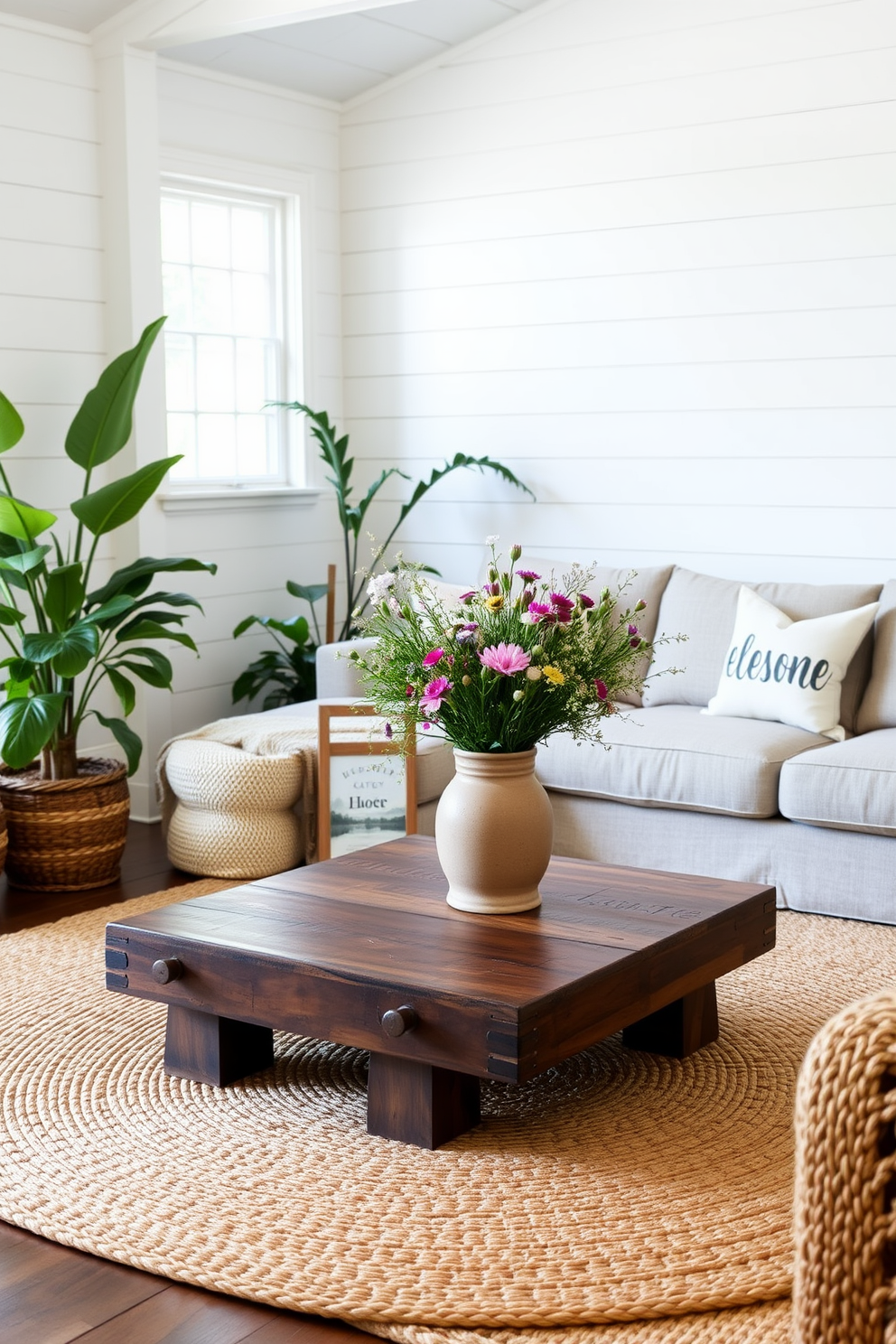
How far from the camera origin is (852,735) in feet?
13.8

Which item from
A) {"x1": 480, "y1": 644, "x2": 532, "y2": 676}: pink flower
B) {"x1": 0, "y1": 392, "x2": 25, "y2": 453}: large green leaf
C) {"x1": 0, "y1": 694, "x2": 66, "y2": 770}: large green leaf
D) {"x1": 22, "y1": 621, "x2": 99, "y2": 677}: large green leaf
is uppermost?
{"x1": 0, "y1": 392, "x2": 25, "y2": 453}: large green leaf

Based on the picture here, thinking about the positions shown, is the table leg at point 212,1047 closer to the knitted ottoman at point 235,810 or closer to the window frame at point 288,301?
the knitted ottoman at point 235,810

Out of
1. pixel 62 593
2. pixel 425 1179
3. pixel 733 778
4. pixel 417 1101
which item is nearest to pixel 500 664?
pixel 417 1101

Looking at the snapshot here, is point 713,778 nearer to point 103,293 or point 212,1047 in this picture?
point 212,1047

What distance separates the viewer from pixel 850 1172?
1.36 metres

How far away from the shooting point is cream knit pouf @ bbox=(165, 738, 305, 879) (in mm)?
4117

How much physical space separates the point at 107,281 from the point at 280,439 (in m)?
1.06

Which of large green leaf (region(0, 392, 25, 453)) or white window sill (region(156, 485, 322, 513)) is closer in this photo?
large green leaf (region(0, 392, 25, 453))

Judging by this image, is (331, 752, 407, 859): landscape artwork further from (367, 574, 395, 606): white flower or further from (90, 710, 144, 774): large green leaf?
(367, 574, 395, 606): white flower

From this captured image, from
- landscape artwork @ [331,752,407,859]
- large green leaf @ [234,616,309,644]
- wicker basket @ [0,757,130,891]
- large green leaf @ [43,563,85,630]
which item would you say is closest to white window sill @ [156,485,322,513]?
large green leaf @ [234,616,309,644]

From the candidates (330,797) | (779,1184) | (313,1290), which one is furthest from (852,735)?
(313,1290)

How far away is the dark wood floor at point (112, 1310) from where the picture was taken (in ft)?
6.42

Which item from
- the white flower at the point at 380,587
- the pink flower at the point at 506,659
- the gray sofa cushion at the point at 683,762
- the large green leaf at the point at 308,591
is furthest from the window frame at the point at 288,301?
the pink flower at the point at 506,659

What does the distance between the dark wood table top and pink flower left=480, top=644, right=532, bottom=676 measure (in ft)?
1.62
